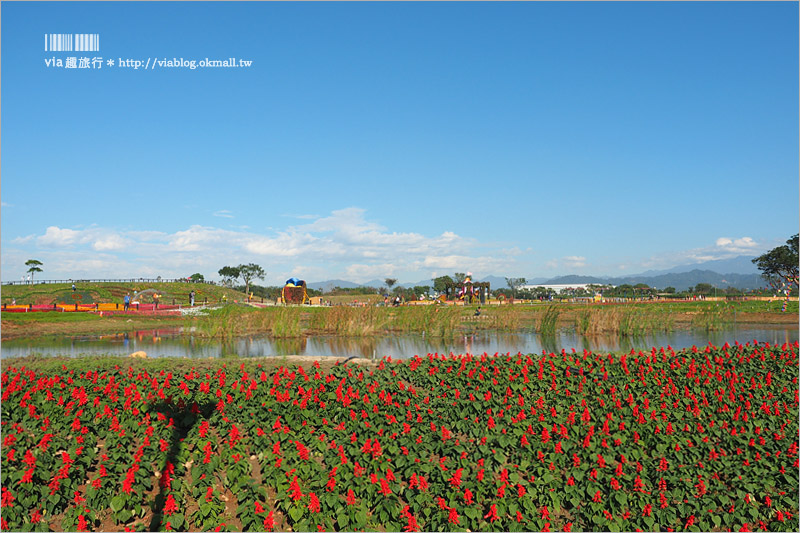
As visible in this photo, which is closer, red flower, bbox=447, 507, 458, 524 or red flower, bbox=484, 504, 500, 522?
red flower, bbox=447, 507, 458, 524

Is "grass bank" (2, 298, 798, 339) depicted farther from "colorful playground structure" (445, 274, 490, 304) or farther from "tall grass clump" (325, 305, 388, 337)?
"colorful playground structure" (445, 274, 490, 304)

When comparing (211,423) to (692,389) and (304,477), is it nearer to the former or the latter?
(304,477)

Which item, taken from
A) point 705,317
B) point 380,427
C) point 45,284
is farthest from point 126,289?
point 380,427

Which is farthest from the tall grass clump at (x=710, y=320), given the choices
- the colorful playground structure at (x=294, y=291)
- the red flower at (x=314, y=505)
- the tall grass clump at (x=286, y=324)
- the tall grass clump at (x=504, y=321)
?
the colorful playground structure at (x=294, y=291)

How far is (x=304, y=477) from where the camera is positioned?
5559 millimetres

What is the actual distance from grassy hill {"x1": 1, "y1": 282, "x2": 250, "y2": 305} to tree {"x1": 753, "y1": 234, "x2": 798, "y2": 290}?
6321cm

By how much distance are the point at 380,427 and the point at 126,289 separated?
57727 millimetres

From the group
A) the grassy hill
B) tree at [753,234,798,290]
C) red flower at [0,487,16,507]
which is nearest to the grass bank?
red flower at [0,487,16,507]

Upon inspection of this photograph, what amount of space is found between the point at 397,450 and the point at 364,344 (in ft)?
36.7

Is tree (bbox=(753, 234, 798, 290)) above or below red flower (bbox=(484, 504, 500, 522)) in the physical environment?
above

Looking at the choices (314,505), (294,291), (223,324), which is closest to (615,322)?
(223,324)

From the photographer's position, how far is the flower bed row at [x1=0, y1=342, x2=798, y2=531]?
17.1ft

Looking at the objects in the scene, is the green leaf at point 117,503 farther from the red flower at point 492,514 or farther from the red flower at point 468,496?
the red flower at point 492,514

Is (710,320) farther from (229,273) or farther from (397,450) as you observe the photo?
(229,273)
